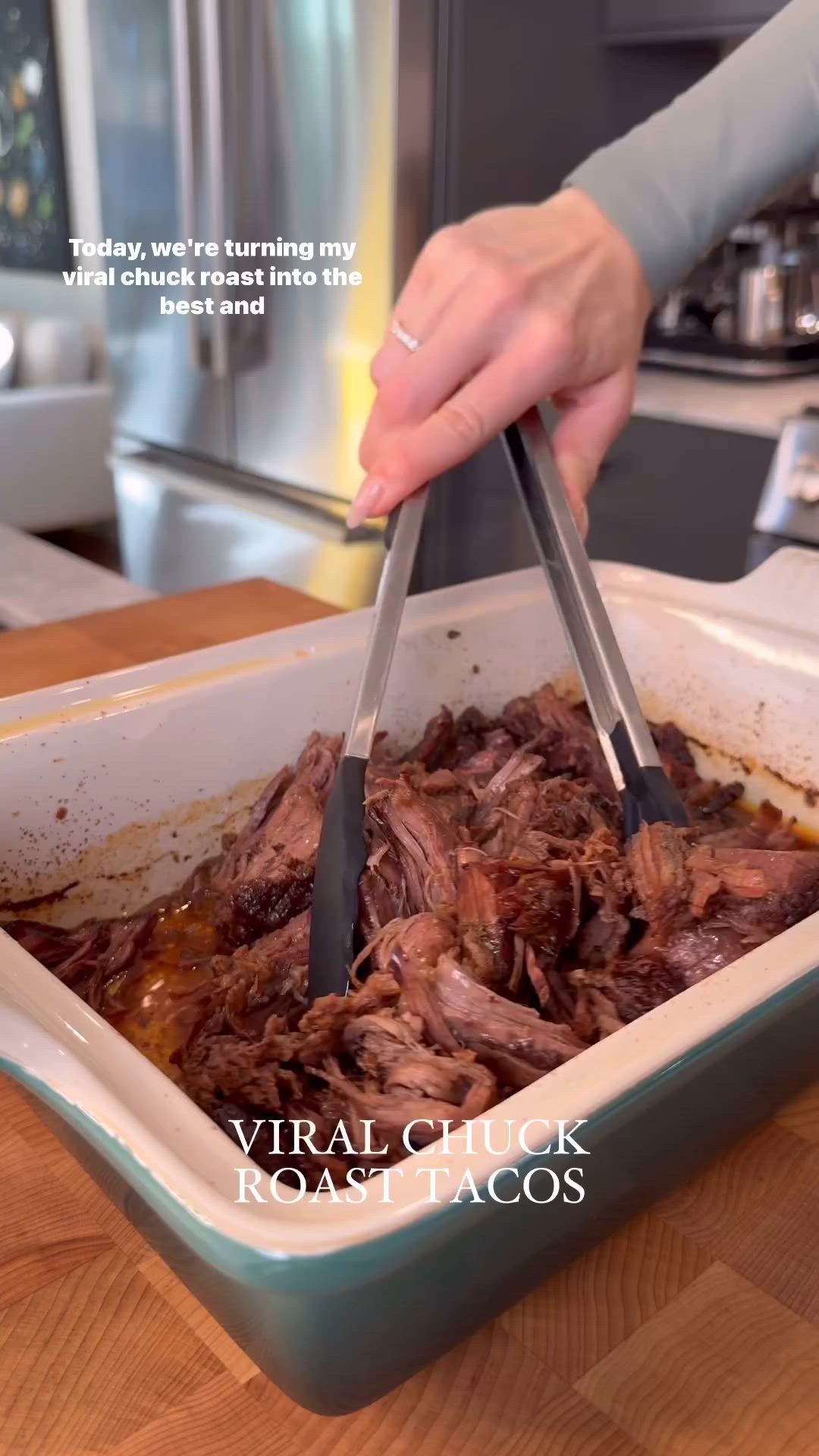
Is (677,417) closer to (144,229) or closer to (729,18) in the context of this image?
(729,18)

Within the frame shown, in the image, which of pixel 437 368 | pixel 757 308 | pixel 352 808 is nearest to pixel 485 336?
pixel 437 368

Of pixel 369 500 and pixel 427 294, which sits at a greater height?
pixel 427 294

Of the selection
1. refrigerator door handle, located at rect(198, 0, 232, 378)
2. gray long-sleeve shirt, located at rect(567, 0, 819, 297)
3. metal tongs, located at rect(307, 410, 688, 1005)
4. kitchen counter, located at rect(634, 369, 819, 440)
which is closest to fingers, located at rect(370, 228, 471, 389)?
metal tongs, located at rect(307, 410, 688, 1005)

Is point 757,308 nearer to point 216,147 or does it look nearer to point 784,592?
point 216,147

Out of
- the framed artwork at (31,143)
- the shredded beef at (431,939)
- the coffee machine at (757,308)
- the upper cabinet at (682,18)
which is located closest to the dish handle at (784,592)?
the shredded beef at (431,939)

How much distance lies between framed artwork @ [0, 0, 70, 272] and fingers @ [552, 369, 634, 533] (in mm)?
4681

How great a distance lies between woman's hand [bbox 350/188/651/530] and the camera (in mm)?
912

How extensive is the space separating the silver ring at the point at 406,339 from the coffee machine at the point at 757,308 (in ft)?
5.24

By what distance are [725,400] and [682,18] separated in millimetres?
790

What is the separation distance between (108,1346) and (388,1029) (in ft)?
0.73

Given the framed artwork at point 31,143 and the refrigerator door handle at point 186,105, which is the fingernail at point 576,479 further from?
the framed artwork at point 31,143

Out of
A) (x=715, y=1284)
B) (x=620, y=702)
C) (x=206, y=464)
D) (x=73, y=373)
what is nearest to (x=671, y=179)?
(x=620, y=702)

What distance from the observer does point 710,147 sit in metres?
1.13

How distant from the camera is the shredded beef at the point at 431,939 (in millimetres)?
642
